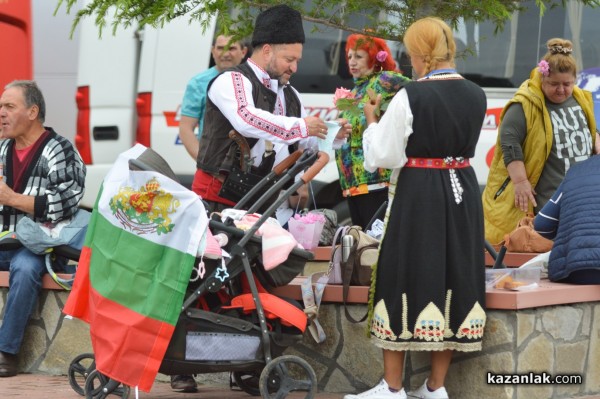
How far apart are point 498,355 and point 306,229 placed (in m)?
1.48

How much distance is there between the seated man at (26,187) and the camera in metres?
7.73

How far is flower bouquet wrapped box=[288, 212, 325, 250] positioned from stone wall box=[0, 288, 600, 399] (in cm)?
58

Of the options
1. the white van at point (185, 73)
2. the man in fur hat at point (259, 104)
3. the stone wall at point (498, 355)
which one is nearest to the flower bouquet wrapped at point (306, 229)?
the man in fur hat at point (259, 104)

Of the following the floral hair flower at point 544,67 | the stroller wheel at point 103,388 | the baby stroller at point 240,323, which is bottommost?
the stroller wheel at point 103,388

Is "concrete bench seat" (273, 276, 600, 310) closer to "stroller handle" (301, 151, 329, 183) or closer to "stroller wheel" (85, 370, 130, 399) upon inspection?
"stroller handle" (301, 151, 329, 183)

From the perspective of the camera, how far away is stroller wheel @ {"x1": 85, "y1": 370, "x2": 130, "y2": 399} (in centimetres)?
643

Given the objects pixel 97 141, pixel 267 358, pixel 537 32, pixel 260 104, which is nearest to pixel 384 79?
pixel 260 104

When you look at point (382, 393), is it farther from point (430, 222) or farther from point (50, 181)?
point (50, 181)

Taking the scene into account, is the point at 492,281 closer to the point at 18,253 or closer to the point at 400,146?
the point at 400,146

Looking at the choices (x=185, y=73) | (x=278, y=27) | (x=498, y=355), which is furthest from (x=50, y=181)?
(x=185, y=73)

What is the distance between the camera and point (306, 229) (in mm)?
7547

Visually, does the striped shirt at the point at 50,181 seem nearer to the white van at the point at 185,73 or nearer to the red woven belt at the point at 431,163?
the red woven belt at the point at 431,163

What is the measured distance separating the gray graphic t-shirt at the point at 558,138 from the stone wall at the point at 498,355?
5.28ft

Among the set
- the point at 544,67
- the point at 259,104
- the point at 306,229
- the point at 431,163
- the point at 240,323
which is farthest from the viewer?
the point at 544,67
